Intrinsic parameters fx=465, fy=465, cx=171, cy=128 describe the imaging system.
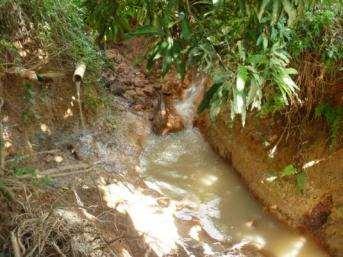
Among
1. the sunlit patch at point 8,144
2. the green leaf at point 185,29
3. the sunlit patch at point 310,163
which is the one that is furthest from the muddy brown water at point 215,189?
the green leaf at point 185,29

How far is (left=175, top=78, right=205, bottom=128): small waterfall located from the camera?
19.2 feet

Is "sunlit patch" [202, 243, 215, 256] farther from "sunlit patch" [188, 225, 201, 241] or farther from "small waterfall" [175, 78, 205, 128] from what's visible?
"small waterfall" [175, 78, 205, 128]

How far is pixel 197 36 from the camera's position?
242cm

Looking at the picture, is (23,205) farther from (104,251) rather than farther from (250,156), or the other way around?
(250,156)

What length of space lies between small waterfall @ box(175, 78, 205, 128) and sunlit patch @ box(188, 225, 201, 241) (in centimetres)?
167

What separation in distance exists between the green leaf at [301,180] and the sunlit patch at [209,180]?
2.97 feet

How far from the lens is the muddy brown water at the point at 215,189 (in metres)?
4.43

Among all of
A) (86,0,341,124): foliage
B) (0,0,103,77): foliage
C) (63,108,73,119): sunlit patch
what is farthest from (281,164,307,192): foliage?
(0,0,103,77): foliage

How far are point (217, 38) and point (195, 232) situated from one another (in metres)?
2.32

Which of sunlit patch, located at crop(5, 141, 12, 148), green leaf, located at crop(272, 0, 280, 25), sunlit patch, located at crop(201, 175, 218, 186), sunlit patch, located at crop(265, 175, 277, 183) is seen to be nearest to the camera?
green leaf, located at crop(272, 0, 280, 25)

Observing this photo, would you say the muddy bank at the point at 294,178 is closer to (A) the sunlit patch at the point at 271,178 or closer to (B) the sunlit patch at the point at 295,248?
(A) the sunlit patch at the point at 271,178

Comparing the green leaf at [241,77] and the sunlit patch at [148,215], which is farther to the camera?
the sunlit patch at [148,215]

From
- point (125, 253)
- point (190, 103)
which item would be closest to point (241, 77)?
point (125, 253)

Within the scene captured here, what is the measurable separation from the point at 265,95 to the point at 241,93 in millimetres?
2533
